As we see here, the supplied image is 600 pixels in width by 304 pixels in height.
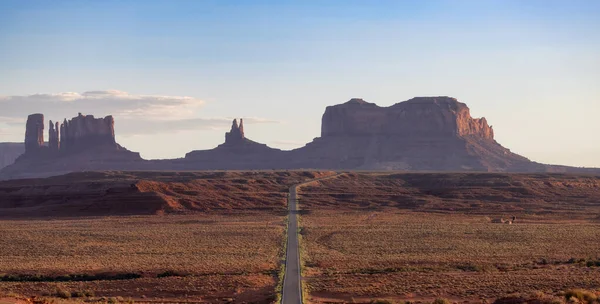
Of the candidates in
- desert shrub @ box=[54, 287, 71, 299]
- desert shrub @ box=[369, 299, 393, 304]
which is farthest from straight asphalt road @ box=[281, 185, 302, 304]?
desert shrub @ box=[54, 287, 71, 299]

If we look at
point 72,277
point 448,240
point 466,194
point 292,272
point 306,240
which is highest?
point 466,194

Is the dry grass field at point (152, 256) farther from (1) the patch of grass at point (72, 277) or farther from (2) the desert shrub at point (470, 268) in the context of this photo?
(2) the desert shrub at point (470, 268)

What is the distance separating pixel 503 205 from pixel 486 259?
5302cm

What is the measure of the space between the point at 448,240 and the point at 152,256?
21494 millimetres

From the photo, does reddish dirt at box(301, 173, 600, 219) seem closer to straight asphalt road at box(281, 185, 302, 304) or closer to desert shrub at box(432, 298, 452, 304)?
straight asphalt road at box(281, 185, 302, 304)

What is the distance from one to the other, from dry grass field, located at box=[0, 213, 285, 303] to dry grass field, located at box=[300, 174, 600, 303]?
10.2 feet

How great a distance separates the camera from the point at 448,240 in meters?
53.1

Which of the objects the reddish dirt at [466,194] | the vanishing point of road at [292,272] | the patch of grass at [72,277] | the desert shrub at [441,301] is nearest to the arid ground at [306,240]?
the patch of grass at [72,277]

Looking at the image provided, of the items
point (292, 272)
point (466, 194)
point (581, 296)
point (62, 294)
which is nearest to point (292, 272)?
point (292, 272)

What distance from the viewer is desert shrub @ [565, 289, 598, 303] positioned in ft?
89.0

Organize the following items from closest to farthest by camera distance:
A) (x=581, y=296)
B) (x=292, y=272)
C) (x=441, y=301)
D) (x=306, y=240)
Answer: (x=581, y=296) → (x=441, y=301) → (x=292, y=272) → (x=306, y=240)

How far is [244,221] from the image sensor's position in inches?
2810

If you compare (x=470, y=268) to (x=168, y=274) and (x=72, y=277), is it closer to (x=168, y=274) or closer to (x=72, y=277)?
(x=168, y=274)

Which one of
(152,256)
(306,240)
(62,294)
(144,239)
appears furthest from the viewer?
(144,239)
